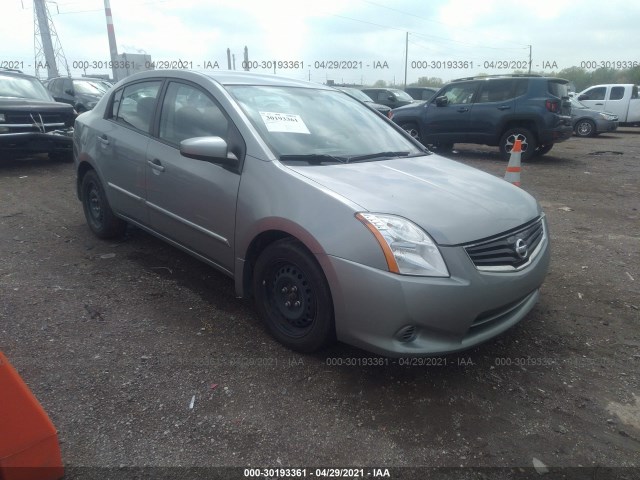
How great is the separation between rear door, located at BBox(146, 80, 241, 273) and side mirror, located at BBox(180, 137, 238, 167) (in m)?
0.10

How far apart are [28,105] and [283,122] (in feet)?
22.5

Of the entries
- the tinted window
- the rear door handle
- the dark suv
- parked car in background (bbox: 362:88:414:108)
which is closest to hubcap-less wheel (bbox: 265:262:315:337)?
the rear door handle

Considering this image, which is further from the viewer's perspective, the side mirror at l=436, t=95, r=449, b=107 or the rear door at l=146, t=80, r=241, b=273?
the side mirror at l=436, t=95, r=449, b=107

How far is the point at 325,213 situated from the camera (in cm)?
259

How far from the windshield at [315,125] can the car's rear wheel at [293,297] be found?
66 cm

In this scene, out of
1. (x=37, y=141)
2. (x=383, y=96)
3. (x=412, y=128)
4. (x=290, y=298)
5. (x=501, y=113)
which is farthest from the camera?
(x=383, y=96)

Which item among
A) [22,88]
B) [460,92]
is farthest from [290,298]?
[460,92]

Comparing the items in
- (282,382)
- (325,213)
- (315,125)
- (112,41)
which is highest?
(112,41)

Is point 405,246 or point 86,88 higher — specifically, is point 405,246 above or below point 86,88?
below

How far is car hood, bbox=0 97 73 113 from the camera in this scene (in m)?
7.84

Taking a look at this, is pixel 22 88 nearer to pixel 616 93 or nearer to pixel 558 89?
pixel 558 89

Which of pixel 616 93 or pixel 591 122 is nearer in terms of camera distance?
pixel 591 122

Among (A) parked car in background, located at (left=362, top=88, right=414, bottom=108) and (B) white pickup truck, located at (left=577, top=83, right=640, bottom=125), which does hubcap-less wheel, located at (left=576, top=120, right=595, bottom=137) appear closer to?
(B) white pickup truck, located at (left=577, top=83, right=640, bottom=125)

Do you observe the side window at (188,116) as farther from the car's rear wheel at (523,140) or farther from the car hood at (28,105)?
the car's rear wheel at (523,140)
